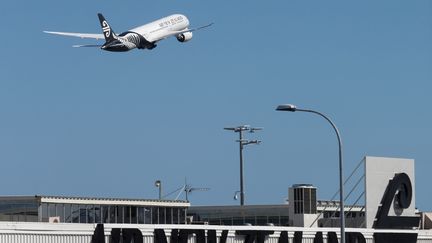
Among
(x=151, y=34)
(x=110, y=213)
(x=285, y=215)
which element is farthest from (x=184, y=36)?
(x=110, y=213)

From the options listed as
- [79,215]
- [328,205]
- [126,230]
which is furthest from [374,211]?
[126,230]

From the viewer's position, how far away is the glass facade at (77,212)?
7050 cm

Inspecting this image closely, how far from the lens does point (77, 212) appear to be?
73375mm

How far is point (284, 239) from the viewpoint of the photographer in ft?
220

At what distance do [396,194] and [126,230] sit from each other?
2602 centimetres

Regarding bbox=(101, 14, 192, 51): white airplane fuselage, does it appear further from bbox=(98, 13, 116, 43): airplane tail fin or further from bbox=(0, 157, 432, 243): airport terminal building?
bbox=(0, 157, 432, 243): airport terminal building

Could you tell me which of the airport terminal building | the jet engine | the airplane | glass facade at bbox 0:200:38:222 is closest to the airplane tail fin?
the airplane

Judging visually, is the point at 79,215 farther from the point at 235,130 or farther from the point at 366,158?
the point at 235,130

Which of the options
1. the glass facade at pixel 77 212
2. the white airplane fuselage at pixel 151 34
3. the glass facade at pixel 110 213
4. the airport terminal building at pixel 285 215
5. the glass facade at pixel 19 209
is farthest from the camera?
the white airplane fuselage at pixel 151 34

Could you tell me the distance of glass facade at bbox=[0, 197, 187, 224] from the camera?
7050 cm

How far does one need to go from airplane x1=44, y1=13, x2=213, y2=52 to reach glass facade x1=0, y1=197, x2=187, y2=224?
48.3 feet

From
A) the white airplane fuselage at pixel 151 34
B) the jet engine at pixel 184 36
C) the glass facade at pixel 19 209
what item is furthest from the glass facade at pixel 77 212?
the jet engine at pixel 184 36

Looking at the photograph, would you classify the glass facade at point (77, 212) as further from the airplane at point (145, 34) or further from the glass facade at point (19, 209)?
the airplane at point (145, 34)

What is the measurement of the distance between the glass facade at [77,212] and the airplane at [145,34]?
1473 centimetres
